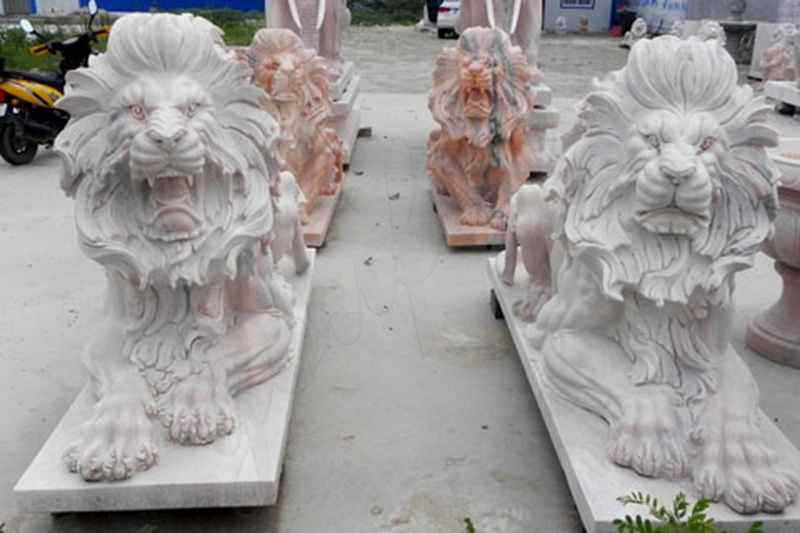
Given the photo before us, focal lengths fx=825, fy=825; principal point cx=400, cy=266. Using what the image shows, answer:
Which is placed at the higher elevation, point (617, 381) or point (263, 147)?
point (263, 147)

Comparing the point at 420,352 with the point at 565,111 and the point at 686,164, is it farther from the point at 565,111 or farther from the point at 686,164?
the point at 565,111

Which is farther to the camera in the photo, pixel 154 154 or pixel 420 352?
pixel 420 352

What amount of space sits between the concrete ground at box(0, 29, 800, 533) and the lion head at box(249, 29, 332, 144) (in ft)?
2.60

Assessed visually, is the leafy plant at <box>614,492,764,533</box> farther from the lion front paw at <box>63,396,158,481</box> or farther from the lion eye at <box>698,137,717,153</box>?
the lion front paw at <box>63,396,158,481</box>

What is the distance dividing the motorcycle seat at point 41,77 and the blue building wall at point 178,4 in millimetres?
16890

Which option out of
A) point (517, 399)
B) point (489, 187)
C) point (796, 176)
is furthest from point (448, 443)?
point (489, 187)

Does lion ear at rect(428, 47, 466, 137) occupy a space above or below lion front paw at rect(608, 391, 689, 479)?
above

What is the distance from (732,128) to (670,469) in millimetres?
939

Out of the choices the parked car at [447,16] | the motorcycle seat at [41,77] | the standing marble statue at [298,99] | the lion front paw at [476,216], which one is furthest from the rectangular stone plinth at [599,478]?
the parked car at [447,16]

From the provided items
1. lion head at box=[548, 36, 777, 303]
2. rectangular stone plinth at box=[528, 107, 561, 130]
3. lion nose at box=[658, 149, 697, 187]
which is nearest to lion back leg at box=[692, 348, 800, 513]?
lion head at box=[548, 36, 777, 303]

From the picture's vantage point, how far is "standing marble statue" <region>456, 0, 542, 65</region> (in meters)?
6.34

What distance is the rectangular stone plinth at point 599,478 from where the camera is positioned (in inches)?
83.7

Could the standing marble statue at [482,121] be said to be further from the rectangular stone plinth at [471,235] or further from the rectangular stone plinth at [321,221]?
the rectangular stone plinth at [321,221]

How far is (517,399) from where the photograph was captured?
3.12 m
